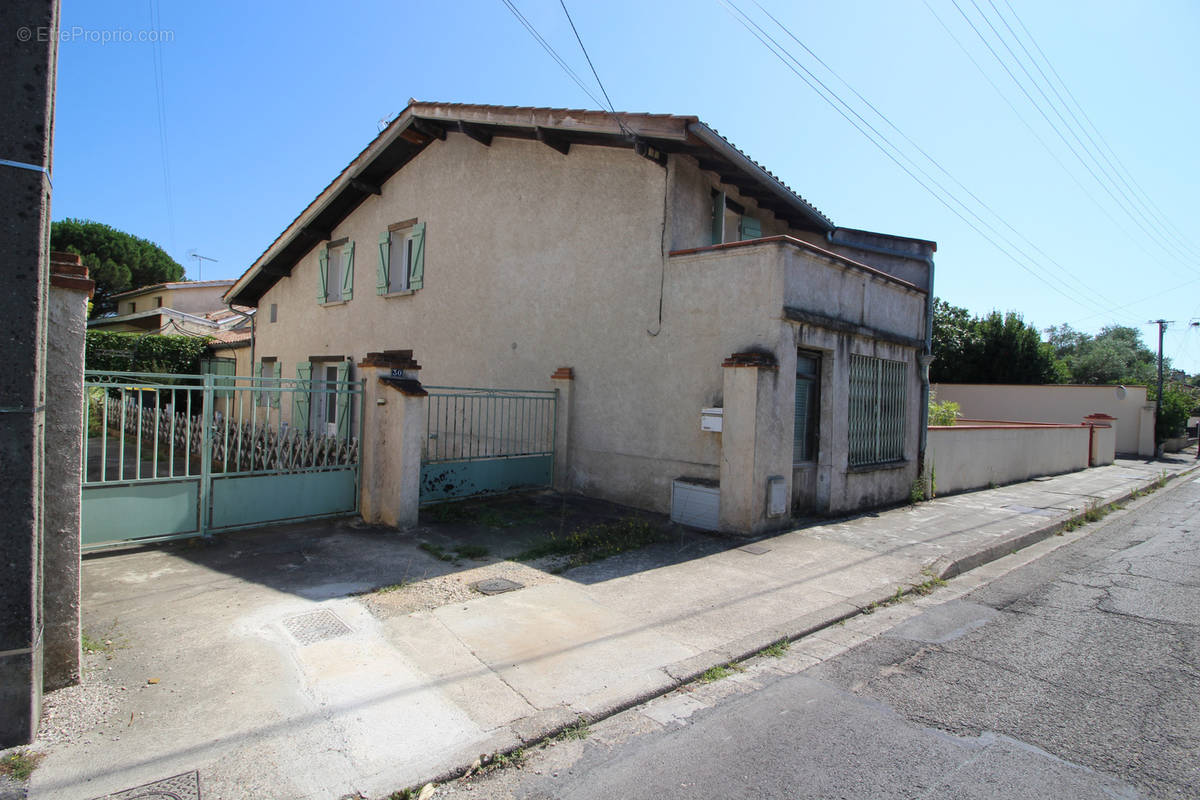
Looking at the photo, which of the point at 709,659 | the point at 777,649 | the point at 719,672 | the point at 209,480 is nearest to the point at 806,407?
the point at 777,649

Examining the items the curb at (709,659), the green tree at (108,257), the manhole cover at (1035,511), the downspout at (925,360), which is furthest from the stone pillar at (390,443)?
the green tree at (108,257)

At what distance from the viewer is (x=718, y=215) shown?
9.78 meters

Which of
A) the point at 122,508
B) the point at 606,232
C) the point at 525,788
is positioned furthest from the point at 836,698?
the point at 606,232

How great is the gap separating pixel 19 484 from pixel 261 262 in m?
15.0

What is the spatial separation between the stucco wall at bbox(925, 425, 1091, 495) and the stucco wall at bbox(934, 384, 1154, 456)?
8393mm

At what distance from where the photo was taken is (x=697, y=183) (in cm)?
925

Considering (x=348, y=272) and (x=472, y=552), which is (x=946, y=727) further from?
(x=348, y=272)

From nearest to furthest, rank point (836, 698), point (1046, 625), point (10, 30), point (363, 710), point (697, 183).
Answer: point (10, 30) → point (363, 710) → point (836, 698) → point (1046, 625) → point (697, 183)

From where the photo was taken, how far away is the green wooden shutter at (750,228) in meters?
10.8

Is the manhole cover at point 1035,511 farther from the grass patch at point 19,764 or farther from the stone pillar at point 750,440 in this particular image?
the grass patch at point 19,764

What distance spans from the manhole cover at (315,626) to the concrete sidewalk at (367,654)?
0.02 meters

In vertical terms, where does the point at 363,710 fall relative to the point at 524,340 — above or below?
below

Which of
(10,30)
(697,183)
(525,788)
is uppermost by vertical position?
(697,183)

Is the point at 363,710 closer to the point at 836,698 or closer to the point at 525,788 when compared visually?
the point at 525,788
